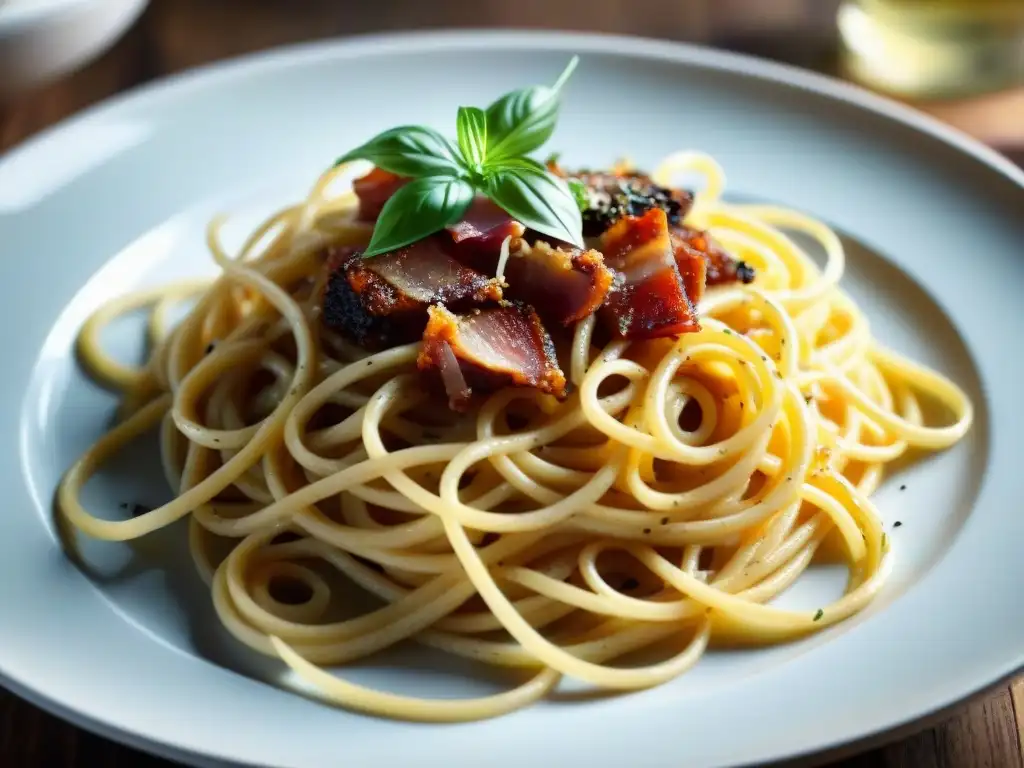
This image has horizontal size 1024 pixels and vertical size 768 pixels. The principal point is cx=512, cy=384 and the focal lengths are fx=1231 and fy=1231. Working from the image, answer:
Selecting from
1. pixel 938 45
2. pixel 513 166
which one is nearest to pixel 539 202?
pixel 513 166

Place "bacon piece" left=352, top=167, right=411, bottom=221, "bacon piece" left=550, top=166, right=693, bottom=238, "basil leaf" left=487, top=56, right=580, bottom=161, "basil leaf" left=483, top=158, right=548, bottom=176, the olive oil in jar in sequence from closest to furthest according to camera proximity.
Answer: "basil leaf" left=483, top=158, right=548, bottom=176, "basil leaf" left=487, top=56, right=580, bottom=161, "bacon piece" left=550, top=166, right=693, bottom=238, "bacon piece" left=352, top=167, right=411, bottom=221, the olive oil in jar

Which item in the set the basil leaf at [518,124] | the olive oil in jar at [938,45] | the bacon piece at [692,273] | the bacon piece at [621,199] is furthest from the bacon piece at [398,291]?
the olive oil in jar at [938,45]

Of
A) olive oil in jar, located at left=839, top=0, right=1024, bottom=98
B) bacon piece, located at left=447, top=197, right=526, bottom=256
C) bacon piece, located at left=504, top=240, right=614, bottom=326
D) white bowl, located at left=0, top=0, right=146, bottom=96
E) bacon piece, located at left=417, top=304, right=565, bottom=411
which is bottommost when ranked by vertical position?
bacon piece, located at left=417, top=304, right=565, bottom=411

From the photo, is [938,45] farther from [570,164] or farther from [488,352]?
[488,352]

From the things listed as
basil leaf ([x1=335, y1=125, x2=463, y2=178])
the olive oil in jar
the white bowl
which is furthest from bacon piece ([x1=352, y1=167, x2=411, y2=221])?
the olive oil in jar

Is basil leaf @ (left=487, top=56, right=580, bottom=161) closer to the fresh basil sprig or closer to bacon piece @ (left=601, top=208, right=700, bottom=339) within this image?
the fresh basil sprig

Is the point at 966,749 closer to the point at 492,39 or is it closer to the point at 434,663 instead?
the point at 434,663

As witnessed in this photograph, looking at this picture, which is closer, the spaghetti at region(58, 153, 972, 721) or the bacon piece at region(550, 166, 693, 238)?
the spaghetti at region(58, 153, 972, 721)

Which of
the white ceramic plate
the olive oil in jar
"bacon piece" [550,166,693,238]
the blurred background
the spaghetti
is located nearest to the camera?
the white ceramic plate
